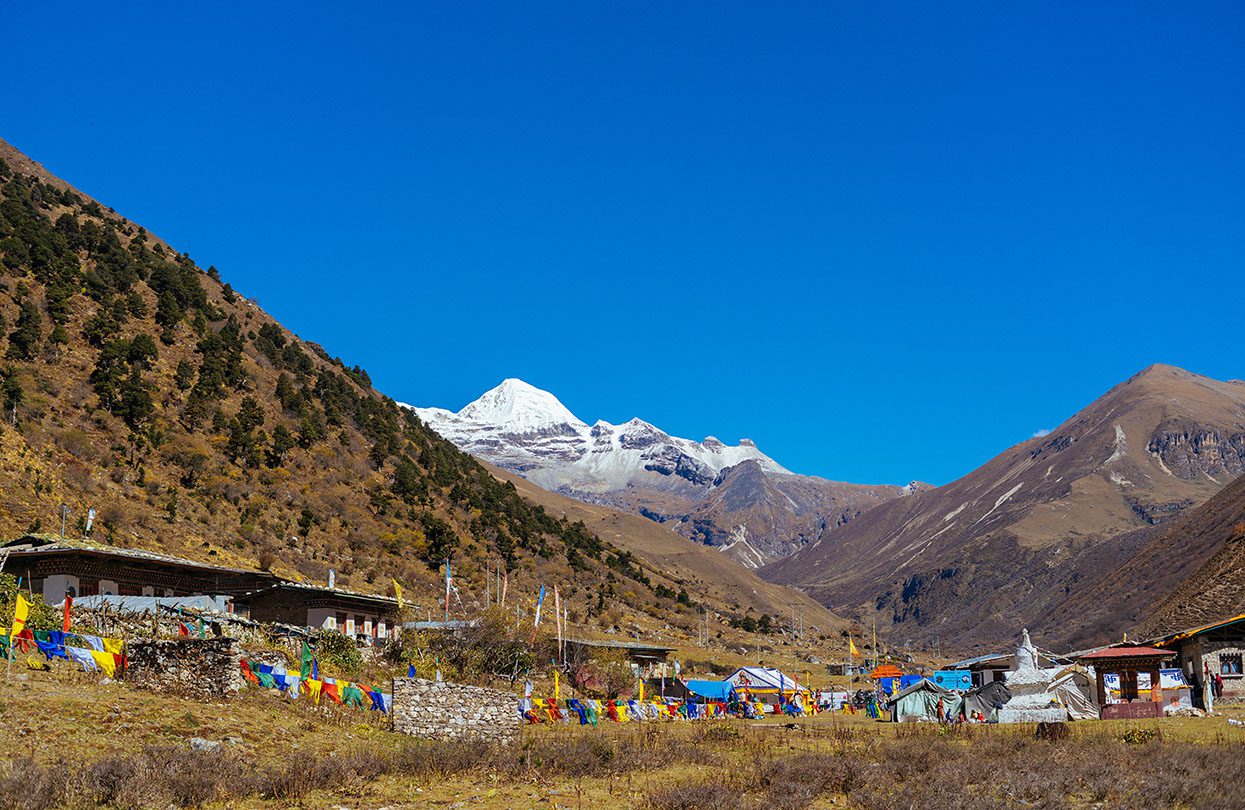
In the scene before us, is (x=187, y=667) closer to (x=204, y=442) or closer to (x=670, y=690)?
(x=670, y=690)

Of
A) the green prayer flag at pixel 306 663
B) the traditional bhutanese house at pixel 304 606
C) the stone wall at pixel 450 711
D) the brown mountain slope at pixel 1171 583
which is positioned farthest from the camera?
the brown mountain slope at pixel 1171 583

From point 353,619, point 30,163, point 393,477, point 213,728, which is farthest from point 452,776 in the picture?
point 30,163

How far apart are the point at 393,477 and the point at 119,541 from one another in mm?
34885

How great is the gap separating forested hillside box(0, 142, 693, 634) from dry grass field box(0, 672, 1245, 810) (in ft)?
101

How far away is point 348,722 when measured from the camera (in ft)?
86.2

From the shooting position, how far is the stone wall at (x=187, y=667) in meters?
→ 25.0

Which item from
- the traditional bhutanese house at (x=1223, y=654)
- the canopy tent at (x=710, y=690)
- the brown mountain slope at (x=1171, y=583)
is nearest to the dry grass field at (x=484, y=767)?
the traditional bhutanese house at (x=1223, y=654)

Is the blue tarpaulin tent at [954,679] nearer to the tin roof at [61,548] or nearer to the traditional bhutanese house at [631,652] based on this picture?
the traditional bhutanese house at [631,652]

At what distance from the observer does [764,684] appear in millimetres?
56000

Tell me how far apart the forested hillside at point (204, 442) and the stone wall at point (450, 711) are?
29.7 metres

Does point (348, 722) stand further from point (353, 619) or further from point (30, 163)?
point (30, 163)

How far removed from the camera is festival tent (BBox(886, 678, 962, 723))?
40281 mm

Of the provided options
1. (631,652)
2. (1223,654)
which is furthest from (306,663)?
(1223,654)

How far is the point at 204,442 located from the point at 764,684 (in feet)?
130
